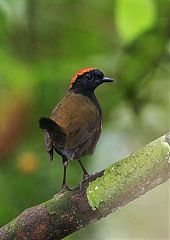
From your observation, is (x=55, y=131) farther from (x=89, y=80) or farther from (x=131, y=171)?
(x=89, y=80)

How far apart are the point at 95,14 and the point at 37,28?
412mm

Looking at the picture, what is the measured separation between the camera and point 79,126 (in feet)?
6.82

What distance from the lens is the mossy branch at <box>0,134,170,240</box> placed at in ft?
6.15

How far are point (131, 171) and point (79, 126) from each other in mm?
280

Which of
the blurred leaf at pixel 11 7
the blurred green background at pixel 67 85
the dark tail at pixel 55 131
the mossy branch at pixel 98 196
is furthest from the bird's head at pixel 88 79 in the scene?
the blurred green background at pixel 67 85

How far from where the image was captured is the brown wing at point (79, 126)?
2.04m

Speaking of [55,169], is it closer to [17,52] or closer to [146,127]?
[146,127]

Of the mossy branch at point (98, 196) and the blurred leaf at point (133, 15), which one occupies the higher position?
the blurred leaf at point (133, 15)

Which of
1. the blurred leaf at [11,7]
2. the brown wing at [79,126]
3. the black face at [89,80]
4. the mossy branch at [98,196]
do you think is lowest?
the mossy branch at [98,196]

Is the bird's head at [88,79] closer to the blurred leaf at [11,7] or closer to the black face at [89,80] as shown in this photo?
the black face at [89,80]

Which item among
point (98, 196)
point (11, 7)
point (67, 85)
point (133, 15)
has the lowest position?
point (98, 196)

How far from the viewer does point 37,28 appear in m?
4.30

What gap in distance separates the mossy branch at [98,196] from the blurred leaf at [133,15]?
3.21ft

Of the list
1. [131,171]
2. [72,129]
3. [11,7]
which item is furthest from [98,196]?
[11,7]
